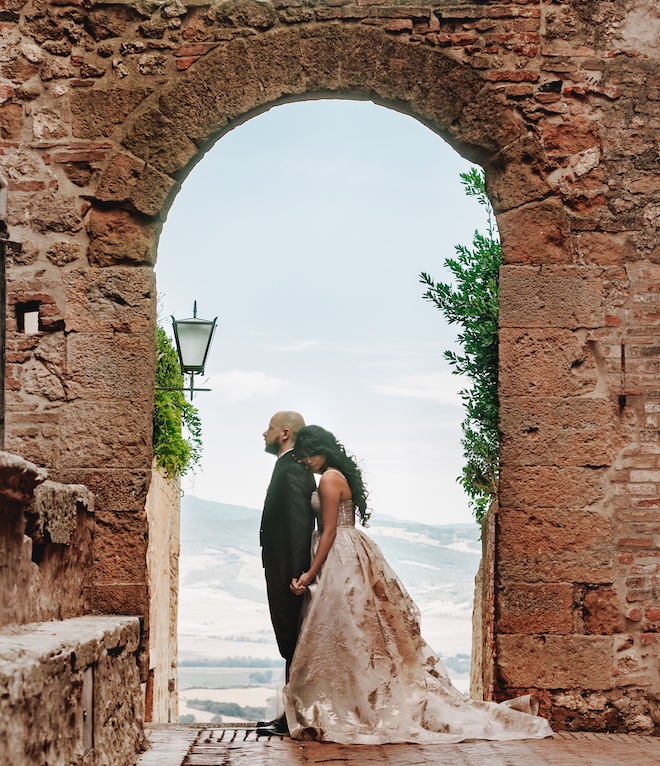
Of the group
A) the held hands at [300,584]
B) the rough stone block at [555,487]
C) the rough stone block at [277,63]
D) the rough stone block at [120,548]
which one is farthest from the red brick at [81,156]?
the rough stone block at [555,487]

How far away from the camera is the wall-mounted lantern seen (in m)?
5.65

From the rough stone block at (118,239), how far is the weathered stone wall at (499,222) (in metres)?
0.01

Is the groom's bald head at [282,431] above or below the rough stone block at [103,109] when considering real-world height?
below

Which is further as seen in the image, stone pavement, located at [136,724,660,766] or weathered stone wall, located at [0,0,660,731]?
weathered stone wall, located at [0,0,660,731]

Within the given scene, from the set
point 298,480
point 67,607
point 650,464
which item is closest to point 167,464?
point 298,480

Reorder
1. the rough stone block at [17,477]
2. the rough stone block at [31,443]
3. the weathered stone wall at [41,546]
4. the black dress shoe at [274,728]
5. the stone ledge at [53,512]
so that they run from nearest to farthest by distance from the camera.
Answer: the rough stone block at [17,477]
the weathered stone wall at [41,546]
the stone ledge at [53,512]
the black dress shoe at [274,728]
the rough stone block at [31,443]

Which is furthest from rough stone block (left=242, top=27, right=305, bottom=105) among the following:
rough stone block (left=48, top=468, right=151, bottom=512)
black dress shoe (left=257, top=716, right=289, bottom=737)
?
black dress shoe (left=257, top=716, right=289, bottom=737)

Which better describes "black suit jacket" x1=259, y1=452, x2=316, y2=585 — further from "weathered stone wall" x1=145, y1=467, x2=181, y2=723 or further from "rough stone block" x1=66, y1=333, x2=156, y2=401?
"weathered stone wall" x1=145, y1=467, x2=181, y2=723

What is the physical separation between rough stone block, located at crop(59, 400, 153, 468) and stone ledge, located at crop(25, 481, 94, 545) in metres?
0.43

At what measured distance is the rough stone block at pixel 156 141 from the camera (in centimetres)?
444

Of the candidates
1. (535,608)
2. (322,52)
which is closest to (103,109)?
(322,52)

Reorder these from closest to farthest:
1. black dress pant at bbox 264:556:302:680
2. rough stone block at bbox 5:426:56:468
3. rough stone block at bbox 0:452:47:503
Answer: rough stone block at bbox 0:452:47:503
black dress pant at bbox 264:556:302:680
rough stone block at bbox 5:426:56:468

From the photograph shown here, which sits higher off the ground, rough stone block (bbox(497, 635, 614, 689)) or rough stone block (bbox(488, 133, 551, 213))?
rough stone block (bbox(488, 133, 551, 213))

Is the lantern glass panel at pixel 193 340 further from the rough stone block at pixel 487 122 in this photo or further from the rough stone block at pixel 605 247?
the rough stone block at pixel 605 247
